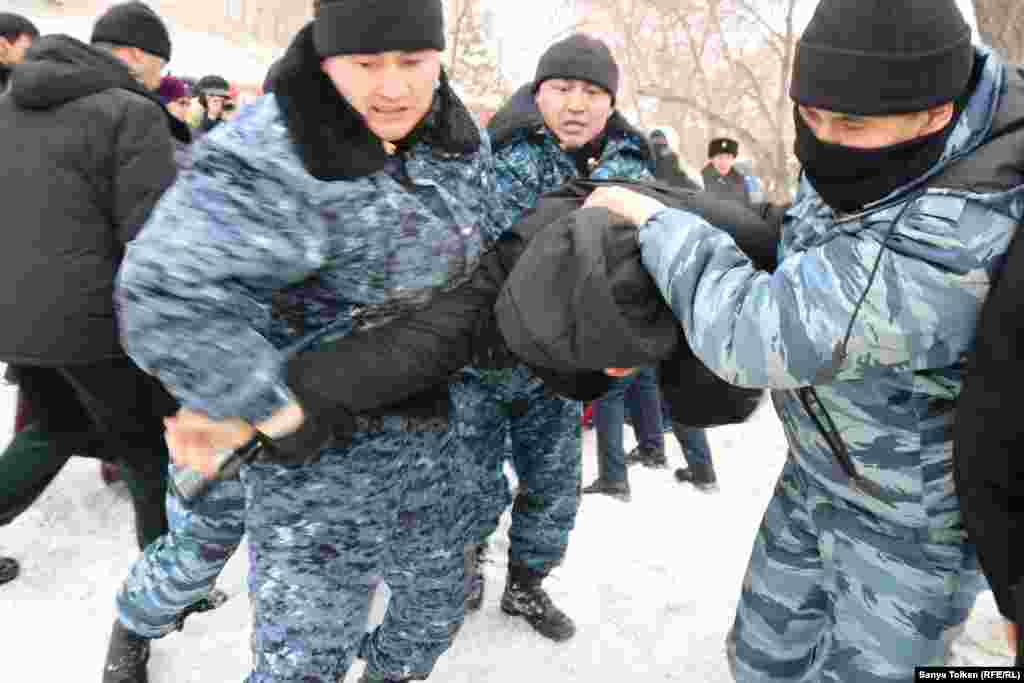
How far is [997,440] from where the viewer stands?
1.16m

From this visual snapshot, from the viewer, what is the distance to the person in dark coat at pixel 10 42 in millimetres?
4188

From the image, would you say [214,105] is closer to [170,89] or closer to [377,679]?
[170,89]

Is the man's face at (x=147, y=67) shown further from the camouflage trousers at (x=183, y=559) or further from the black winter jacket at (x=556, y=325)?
the black winter jacket at (x=556, y=325)

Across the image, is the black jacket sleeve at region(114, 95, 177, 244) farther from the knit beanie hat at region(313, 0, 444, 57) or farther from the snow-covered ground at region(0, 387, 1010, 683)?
the snow-covered ground at region(0, 387, 1010, 683)

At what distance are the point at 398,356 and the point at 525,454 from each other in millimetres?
1110

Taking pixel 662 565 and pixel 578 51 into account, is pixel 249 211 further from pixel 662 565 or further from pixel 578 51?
pixel 662 565

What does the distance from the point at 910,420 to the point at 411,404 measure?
3.20 ft

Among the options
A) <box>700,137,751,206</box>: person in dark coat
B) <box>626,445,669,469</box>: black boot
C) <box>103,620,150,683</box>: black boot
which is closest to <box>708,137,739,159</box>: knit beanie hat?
<box>700,137,751,206</box>: person in dark coat

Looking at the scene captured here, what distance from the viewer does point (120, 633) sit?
2.16 metres

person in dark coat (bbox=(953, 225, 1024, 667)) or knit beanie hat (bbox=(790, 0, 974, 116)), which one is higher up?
knit beanie hat (bbox=(790, 0, 974, 116))

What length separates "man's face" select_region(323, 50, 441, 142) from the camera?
1365 millimetres

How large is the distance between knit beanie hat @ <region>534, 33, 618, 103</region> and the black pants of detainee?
1.67 metres

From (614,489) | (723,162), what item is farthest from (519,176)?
(723,162)

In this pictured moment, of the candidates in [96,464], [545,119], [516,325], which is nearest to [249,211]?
[516,325]
